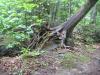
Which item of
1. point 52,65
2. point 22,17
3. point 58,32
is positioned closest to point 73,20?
point 58,32

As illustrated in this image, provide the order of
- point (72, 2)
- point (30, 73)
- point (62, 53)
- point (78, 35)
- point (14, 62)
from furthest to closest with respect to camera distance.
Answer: point (72, 2)
point (78, 35)
point (62, 53)
point (14, 62)
point (30, 73)

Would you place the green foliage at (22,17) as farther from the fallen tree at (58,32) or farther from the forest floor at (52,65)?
the forest floor at (52,65)

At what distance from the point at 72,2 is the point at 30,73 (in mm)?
9499

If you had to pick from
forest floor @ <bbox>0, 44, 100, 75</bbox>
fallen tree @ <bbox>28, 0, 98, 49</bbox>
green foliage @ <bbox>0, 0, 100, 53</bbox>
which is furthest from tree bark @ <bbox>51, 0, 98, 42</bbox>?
forest floor @ <bbox>0, 44, 100, 75</bbox>

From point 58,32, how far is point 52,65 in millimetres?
3259

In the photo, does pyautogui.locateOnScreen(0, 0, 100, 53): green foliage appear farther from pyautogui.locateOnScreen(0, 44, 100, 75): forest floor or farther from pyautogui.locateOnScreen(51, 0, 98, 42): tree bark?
pyautogui.locateOnScreen(0, 44, 100, 75): forest floor

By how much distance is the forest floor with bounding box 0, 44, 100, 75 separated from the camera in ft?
23.7

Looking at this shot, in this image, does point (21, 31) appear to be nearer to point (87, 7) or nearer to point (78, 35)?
point (87, 7)

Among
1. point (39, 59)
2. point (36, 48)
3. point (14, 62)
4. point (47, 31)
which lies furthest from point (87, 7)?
point (14, 62)

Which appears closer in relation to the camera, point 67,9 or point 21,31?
point 21,31

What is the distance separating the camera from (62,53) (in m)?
9.32

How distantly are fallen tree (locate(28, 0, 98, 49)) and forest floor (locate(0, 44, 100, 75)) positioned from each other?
1.02 meters

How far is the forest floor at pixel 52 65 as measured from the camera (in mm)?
7238

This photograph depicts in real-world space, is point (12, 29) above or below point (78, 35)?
above
